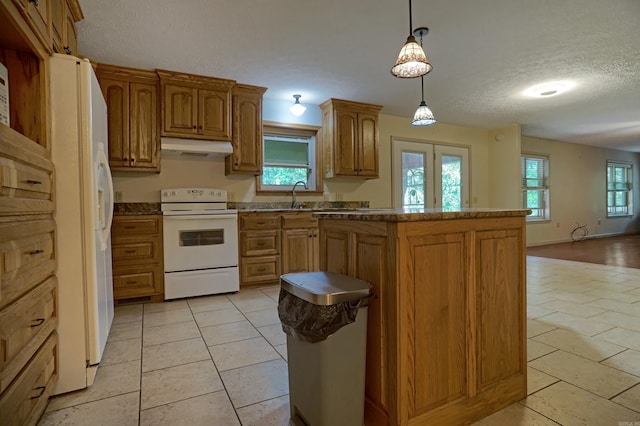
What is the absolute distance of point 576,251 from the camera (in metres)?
6.34

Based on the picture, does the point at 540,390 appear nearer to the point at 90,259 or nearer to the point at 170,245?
the point at 90,259

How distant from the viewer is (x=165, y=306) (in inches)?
130

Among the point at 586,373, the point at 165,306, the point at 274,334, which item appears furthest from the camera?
the point at 165,306

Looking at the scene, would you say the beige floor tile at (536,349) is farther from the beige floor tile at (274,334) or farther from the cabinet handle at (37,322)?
the cabinet handle at (37,322)

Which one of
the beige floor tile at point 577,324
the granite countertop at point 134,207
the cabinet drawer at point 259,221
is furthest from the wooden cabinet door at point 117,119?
the beige floor tile at point 577,324

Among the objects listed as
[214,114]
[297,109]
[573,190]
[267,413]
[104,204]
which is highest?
[297,109]

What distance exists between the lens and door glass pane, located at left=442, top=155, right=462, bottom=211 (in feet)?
20.0

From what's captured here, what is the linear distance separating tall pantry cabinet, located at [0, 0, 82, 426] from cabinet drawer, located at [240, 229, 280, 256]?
2192 mm

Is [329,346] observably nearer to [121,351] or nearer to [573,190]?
[121,351]

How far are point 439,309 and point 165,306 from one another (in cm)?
281

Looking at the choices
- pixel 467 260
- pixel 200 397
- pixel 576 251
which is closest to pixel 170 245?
pixel 200 397

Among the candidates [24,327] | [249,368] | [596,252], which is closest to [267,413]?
[249,368]

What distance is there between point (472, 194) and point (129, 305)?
5.77 m

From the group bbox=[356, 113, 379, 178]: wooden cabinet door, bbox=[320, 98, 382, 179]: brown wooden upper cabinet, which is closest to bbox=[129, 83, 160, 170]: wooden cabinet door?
bbox=[320, 98, 382, 179]: brown wooden upper cabinet
